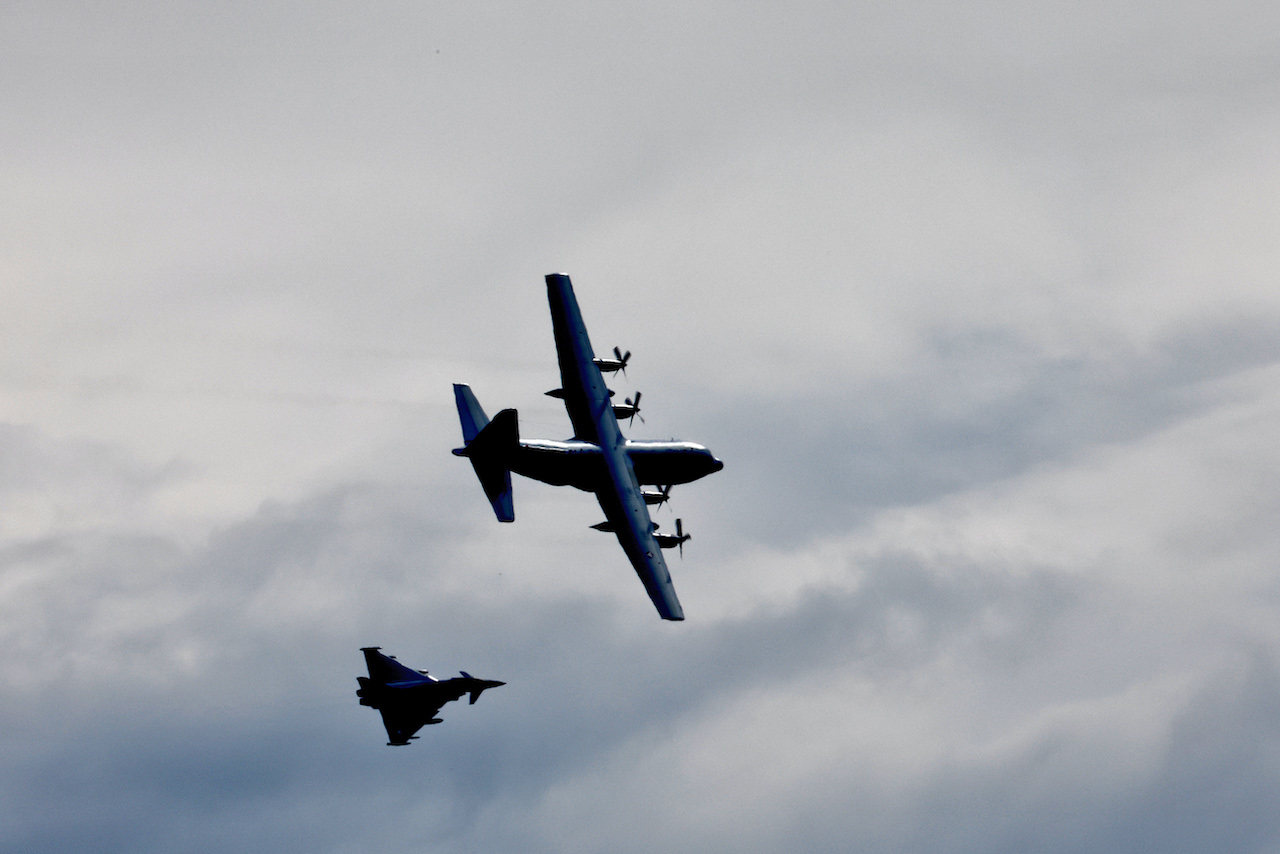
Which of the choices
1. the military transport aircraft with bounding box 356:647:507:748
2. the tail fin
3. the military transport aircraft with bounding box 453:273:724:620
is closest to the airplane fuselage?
the military transport aircraft with bounding box 453:273:724:620

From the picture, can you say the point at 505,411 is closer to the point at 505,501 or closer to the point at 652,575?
the point at 505,501

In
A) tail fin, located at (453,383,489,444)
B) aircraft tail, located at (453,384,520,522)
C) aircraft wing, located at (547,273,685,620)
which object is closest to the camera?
aircraft tail, located at (453,384,520,522)

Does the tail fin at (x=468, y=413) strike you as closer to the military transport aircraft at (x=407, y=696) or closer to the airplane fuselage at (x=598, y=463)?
the airplane fuselage at (x=598, y=463)

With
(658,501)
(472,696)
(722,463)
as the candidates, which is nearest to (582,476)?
(658,501)

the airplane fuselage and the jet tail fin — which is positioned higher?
the airplane fuselage

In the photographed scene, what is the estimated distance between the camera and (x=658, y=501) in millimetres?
98250

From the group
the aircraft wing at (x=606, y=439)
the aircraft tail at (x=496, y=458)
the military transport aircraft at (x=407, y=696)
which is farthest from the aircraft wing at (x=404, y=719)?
the aircraft wing at (x=606, y=439)

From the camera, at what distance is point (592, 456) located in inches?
3772

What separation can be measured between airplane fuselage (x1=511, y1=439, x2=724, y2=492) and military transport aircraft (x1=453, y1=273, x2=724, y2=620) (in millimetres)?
79

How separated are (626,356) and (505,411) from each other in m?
15.9

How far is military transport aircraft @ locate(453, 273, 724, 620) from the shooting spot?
92688 millimetres

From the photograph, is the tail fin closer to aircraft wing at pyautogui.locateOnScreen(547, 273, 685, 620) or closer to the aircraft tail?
the aircraft tail

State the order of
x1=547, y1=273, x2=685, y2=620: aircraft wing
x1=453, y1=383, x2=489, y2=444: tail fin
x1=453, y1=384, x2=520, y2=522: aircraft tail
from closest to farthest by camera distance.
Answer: x1=453, y1=384, x2=520, y2=522: aircraft tail, x1=547, y1=273, x2=685, y2=620: aircraft wing, x1=453, y1=383, x2=489, y2=444: tail fin

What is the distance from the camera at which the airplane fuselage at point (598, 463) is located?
94488 millimetres
